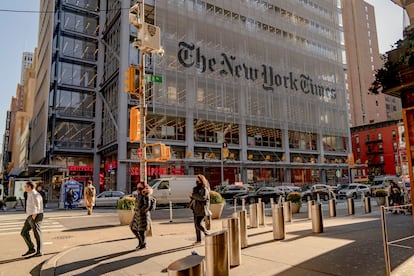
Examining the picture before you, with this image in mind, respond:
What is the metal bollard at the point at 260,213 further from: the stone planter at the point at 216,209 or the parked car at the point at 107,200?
the parked car at the point at 107,200

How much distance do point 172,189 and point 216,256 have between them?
19146 millimetres

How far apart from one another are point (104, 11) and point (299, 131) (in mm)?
33570

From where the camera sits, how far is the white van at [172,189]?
2328 cm

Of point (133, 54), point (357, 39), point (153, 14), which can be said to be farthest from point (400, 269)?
point (357, 39)

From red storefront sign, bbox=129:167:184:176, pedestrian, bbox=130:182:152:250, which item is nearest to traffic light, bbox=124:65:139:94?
pedestrian, bbox=130:182:152:250

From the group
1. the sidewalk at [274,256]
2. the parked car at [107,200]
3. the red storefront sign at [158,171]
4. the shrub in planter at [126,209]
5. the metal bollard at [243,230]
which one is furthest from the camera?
the red storefront sign at [158,171]

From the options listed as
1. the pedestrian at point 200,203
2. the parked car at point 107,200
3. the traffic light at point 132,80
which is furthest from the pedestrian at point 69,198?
the pedestrian at point 200,203

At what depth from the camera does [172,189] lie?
23.7 meters

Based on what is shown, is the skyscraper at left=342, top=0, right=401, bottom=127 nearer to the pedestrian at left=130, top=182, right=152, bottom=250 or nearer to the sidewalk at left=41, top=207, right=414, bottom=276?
the sidewalk at left=41, top=207, right=414, bottom=276

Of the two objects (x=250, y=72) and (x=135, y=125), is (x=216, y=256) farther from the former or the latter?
(x=250, y=72)

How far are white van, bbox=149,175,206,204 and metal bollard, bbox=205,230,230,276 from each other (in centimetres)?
1862

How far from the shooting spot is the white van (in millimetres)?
23281

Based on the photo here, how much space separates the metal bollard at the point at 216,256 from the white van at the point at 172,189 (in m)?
18.6

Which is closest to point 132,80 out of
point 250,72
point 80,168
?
point 80,168
